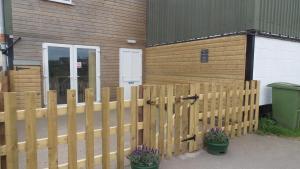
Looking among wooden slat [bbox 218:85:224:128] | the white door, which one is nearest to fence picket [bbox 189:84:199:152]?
wooden slat [bbox 218:85:224:128]

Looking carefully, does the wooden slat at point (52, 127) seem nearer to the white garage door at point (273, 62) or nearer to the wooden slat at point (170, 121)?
the wooden slat at point (170, 121)

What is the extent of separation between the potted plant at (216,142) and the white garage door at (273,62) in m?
2.42

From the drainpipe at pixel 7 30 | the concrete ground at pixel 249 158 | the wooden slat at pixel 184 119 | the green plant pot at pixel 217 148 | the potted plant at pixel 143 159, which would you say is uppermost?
the drainpipe at pixel 7 30

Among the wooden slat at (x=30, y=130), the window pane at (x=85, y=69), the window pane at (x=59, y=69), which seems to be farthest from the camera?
the window pane at (x=85, y=69)

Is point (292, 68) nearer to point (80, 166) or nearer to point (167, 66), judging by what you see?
point (167, 66)

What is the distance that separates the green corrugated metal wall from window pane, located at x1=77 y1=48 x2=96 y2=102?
8.79 ft

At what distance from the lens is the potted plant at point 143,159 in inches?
125

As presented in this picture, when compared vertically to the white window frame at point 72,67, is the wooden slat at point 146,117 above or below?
below

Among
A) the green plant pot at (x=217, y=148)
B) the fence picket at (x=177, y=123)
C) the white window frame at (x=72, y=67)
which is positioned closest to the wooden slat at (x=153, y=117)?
the fence picket at (x=177, y=123)

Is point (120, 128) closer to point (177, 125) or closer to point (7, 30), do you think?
point (177, 125)

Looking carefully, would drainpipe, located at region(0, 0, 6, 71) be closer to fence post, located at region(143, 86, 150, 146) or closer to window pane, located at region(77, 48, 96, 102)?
window pane, located at region(77, 48, 96, 102)

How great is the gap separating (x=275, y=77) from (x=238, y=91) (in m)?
1.99

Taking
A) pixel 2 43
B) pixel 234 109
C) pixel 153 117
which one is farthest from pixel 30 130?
pixel 2 43

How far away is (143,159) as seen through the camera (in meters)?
3.23
